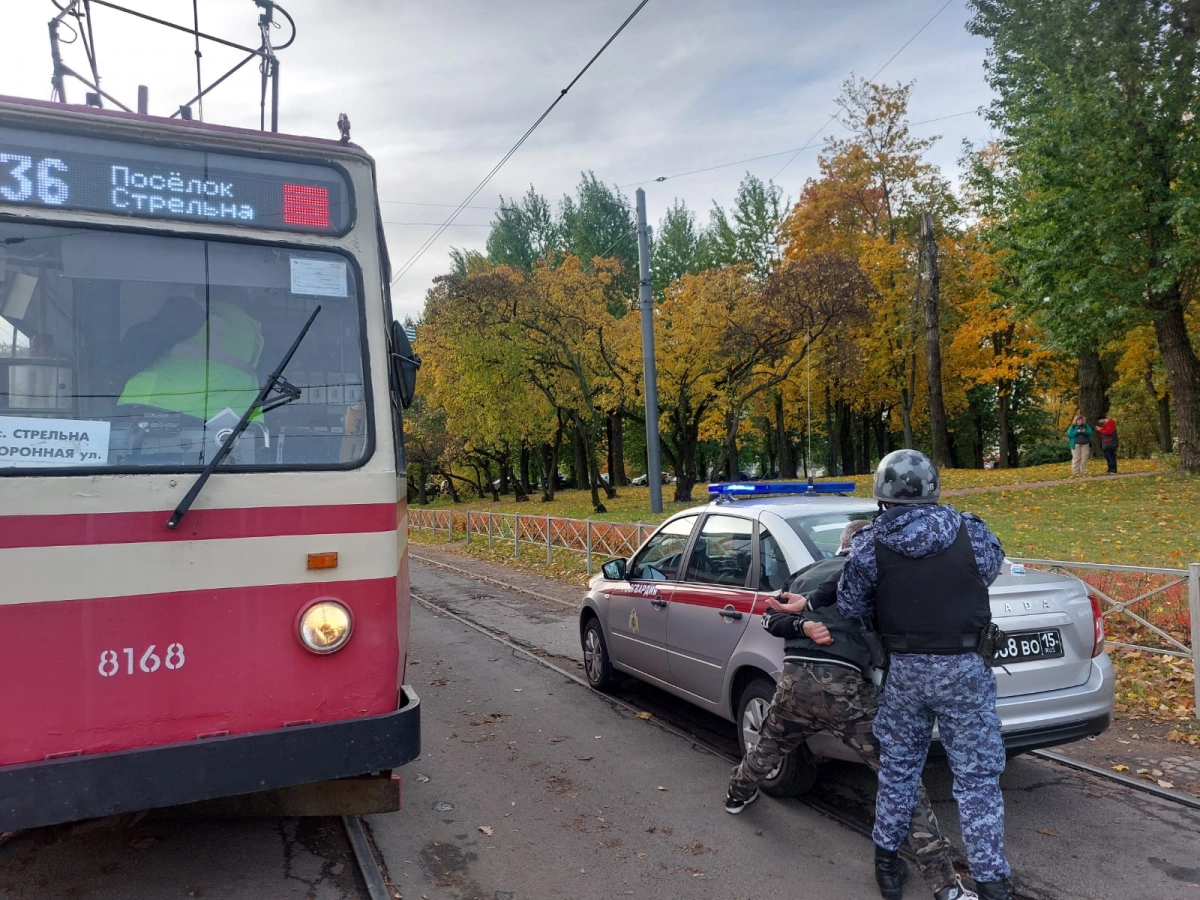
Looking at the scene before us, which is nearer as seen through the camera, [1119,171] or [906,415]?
[1119,171]

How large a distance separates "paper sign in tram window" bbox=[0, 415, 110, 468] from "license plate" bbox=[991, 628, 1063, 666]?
13.9ft

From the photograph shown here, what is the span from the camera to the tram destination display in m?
3.51

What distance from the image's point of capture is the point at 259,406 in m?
3.74

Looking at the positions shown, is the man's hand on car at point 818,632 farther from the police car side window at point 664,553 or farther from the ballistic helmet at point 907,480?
the police car side window at point 664,553

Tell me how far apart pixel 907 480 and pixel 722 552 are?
227cm

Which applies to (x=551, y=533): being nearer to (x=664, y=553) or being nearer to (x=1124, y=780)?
(x=664, y=553)

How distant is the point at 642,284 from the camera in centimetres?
1711

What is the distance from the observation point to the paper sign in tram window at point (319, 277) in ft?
12.9

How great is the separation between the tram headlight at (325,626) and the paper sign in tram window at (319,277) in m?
1.37

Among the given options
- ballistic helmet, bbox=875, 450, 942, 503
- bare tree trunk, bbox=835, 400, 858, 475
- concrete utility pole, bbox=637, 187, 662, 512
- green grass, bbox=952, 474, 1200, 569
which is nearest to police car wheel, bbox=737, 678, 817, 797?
ballistic helmet, bbox=875, 450, 942, 503

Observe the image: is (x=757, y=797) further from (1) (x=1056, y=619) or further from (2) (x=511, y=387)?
(2) (x=511, y=387)

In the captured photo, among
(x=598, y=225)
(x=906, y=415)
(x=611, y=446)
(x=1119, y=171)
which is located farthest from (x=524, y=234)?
(x=1119, y=171)

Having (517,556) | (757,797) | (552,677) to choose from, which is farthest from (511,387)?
(757,797)

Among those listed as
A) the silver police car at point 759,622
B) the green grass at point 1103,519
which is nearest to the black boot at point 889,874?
the silver police car at point 759,622
